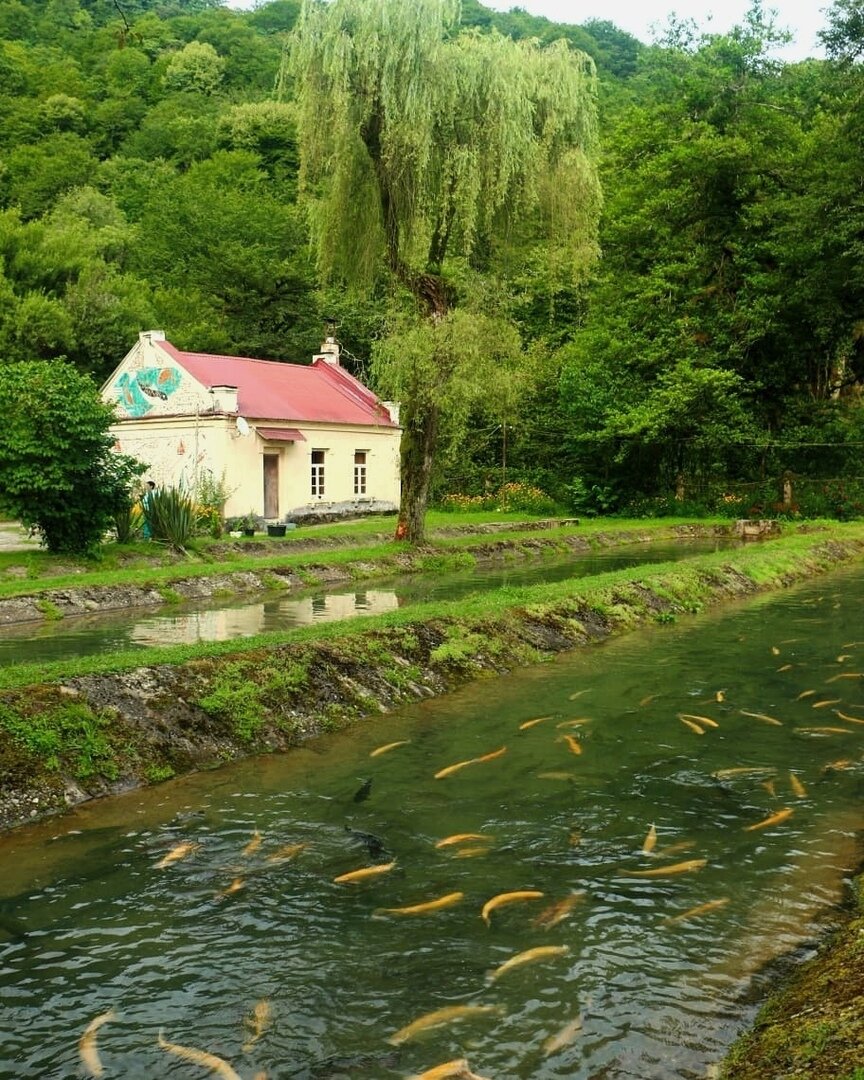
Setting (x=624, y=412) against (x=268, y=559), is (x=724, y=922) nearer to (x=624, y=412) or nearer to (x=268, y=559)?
(x=268, y=559)

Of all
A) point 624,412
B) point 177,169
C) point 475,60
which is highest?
point 177,169

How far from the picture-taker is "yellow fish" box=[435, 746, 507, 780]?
7355 mm

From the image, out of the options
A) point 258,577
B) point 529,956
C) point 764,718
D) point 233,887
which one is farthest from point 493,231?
point 529,956

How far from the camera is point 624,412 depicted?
37.1 metres

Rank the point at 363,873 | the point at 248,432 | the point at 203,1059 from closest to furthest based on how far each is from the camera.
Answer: the point at 203,1059
the point at 363,873
the point at 248,432

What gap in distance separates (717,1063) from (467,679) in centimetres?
675

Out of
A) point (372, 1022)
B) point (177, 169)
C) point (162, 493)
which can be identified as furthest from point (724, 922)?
point (177, 169)

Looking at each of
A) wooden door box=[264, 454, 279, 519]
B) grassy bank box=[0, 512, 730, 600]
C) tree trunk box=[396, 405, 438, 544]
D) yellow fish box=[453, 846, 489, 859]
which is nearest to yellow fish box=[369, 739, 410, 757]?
yellow fish box=[453, 846, 489, 859]

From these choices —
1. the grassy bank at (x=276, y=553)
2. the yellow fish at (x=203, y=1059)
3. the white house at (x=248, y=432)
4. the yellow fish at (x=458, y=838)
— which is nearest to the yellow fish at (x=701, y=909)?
the yellow fish at (x=458, y=838)

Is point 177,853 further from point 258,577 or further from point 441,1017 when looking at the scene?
point 258,577

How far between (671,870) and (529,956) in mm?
1301

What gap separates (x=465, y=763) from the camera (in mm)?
7637

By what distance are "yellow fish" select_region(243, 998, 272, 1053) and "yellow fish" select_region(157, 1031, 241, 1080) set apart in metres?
0.13

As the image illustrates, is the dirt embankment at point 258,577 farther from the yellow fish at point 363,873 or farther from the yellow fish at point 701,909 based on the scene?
the yellow fish at point 701,909
